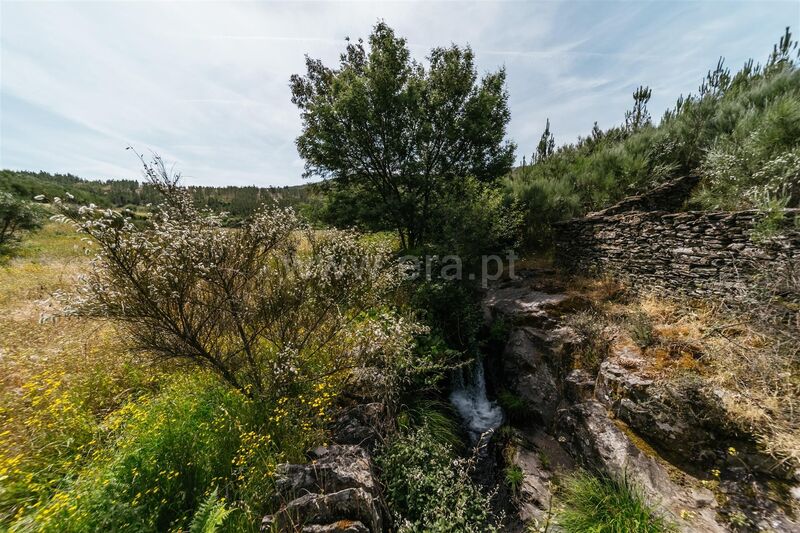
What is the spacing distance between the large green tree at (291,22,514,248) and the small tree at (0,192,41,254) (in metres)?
19.8

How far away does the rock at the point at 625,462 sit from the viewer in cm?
272

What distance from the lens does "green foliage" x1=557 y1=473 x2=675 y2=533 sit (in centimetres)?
271

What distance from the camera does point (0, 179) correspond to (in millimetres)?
31938

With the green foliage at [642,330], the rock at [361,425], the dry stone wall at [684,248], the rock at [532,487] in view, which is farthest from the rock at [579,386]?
the rock at [361,425]

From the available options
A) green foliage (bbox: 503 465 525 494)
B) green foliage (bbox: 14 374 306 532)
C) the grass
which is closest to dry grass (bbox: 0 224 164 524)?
the grass

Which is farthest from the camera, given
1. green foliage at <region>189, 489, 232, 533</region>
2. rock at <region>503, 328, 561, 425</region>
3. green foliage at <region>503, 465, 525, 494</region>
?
rock at <region>503, 328, 561, 425</region>

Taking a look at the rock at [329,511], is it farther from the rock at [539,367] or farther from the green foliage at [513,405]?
the rock at [539,367]

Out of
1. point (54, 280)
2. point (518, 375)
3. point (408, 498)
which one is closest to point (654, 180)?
point (518, 375)

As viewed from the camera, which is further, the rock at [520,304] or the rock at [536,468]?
the rock at [520,304]

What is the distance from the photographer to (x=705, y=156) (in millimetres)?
7223

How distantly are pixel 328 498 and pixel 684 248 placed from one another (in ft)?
23.8

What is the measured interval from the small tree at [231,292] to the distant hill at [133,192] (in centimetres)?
42

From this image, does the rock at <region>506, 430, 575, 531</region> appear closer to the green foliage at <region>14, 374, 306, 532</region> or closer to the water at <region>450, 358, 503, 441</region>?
the water at <region>450, 358, 503, 441</region>

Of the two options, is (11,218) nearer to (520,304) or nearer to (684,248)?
(520,304)
